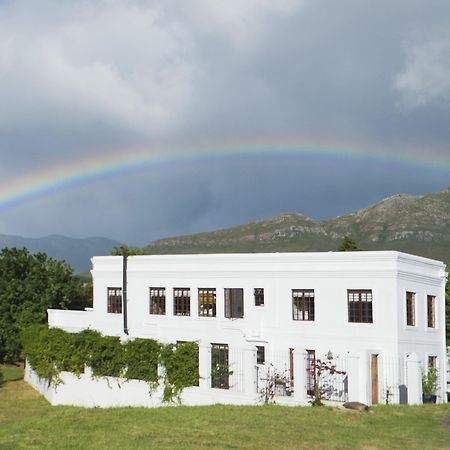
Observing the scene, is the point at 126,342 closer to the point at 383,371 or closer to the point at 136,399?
the point at 136,399

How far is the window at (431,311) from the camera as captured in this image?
3909cm

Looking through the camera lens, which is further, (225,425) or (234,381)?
(234,381)

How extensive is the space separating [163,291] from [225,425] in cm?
2269

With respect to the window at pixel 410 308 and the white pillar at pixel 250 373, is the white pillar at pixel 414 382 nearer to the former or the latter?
the white pillar at pixel 250 373

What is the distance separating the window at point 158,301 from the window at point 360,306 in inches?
493

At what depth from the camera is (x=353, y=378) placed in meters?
26.8

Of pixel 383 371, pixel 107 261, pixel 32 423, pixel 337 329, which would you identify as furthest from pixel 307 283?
pixel 32 423

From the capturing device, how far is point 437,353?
39156 mm

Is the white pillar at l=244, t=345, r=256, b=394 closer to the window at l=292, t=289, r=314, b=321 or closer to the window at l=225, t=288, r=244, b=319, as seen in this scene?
the window at l=292, t=289, r=314, b=321

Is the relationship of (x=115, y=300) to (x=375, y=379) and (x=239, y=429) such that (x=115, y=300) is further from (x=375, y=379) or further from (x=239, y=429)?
(x=239, y=429)

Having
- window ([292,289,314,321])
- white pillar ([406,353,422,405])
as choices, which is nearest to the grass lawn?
white pillar ([406,353,422,405])

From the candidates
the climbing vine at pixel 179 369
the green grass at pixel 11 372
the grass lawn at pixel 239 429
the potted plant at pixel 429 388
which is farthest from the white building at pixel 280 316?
the green grass at pixel 11 372

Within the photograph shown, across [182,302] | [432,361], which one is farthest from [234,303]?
[432,361]

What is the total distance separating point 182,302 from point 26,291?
15.4m
